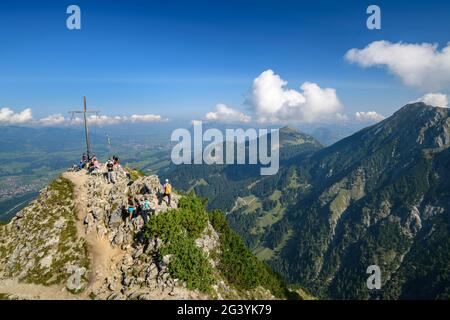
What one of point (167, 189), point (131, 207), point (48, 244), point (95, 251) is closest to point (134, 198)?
point (131, 207)

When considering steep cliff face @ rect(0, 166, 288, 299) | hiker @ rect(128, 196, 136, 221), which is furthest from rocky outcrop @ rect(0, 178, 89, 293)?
hiker @ rect(128, 196, 136, 221)

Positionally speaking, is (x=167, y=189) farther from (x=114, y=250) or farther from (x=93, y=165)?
(x=93, y=165)

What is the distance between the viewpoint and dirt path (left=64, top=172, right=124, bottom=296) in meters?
42.4

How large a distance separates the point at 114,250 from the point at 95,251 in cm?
271

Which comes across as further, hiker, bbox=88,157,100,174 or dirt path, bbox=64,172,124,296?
hiker, bbox=88,157,100,174

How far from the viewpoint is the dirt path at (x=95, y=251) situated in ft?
139

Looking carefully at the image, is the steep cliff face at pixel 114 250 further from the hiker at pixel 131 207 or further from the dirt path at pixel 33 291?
the hiker at pixel 131 207

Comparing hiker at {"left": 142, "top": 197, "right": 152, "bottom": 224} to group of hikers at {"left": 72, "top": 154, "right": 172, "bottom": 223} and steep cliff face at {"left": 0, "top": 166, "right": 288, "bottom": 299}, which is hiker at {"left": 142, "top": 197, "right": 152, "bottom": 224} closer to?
group of hikers at {"left": 72, "top": 154, "right": 172, "bottom": 223}

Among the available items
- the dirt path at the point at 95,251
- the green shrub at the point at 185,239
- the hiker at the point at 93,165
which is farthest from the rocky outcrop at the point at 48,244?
the green shrub at the point at 185,239

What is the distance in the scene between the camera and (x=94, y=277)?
42.4 meters

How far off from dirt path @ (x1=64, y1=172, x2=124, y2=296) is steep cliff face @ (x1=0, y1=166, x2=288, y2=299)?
129mm

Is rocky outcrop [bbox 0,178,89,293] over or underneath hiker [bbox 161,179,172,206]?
underneath
